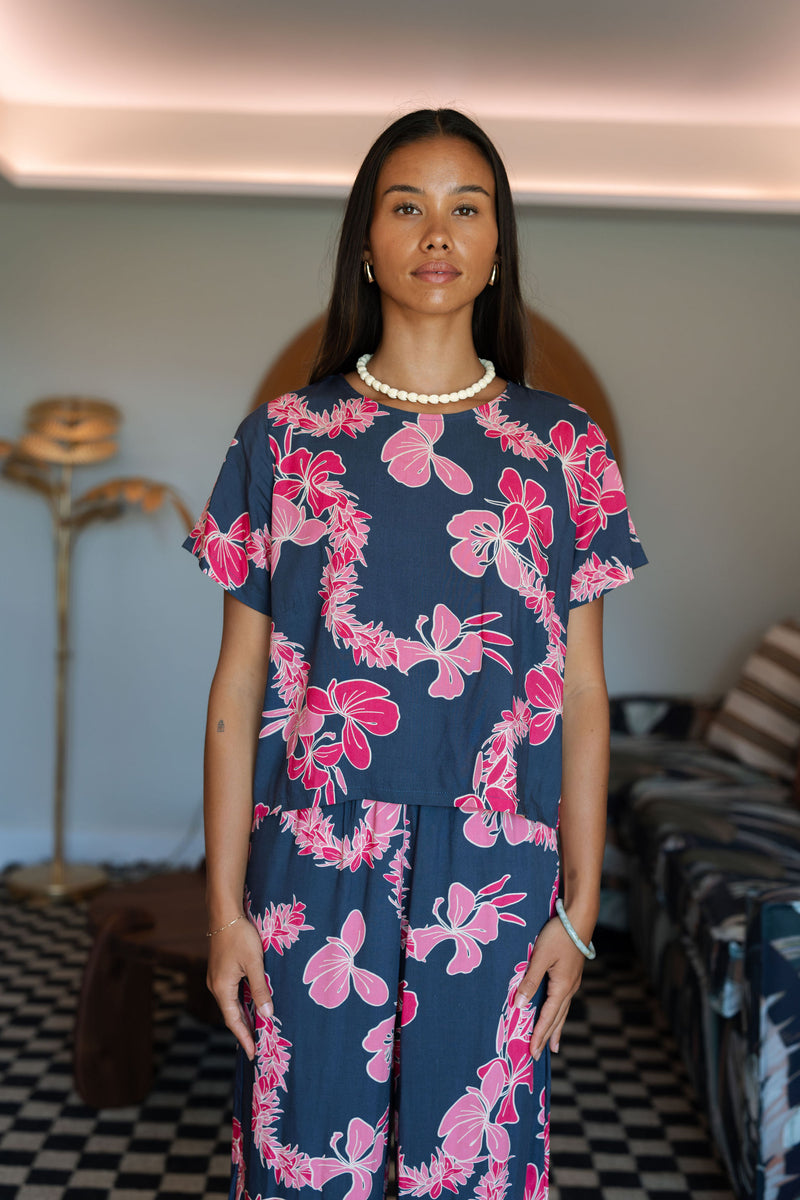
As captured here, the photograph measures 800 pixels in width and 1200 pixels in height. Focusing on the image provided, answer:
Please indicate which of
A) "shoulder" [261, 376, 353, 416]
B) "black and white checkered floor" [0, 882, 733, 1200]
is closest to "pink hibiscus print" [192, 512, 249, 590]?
"shoulder" [261, 376, 353, 416]

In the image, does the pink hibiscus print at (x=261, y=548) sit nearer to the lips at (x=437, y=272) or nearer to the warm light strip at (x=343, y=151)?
the lips at (x=437, y=272)

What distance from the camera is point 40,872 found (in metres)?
4.30

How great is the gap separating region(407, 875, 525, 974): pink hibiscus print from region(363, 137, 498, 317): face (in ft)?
2.07

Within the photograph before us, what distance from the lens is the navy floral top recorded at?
1201 mm

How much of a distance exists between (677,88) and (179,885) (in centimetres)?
302

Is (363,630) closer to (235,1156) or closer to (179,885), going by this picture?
(235,1156)

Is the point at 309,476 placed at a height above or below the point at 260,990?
above

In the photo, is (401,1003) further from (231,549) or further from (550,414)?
(550,414)

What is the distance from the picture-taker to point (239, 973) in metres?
1.26

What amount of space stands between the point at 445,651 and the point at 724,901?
4.96 feet

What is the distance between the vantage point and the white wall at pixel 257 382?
445cm

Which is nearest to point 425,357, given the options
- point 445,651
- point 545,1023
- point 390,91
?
point 445,651

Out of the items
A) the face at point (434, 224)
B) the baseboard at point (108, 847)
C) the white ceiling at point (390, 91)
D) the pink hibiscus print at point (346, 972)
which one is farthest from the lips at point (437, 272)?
the baseboard at point (108, 847)

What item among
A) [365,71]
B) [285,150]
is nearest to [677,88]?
[365,71]
